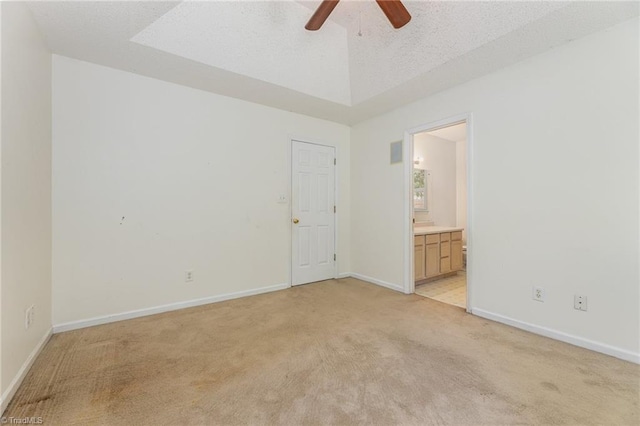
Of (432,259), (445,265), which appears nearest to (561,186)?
(432,259)

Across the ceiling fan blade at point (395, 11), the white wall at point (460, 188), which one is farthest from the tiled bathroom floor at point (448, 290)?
the ceiling fan blade at point (395, 11)

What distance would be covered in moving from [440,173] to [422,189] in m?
0.66

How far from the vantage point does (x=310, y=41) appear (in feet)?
9.05

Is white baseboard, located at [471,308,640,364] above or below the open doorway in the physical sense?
below

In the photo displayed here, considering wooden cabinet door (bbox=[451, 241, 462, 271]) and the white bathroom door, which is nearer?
the white bathroom door

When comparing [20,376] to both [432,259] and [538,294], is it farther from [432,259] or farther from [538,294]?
[432,259]

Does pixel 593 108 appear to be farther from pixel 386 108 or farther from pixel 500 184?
pixel 386 108

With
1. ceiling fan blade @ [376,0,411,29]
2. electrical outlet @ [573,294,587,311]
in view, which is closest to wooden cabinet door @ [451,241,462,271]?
electrical outlet @ [573,294,587,311]

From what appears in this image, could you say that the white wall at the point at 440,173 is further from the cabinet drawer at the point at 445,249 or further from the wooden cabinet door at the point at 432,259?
the wooden cabinet door at the point at 432,259

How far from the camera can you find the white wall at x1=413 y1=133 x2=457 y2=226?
5062mm

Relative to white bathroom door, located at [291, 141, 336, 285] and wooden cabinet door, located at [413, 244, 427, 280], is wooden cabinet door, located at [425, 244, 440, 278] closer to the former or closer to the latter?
wooden cabinet door, located at [413, 244, 427, 280]

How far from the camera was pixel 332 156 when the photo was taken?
4.16m

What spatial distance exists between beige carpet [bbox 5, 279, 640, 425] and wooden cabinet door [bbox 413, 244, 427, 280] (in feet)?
3.38

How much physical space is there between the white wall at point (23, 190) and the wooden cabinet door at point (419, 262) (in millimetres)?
3727
